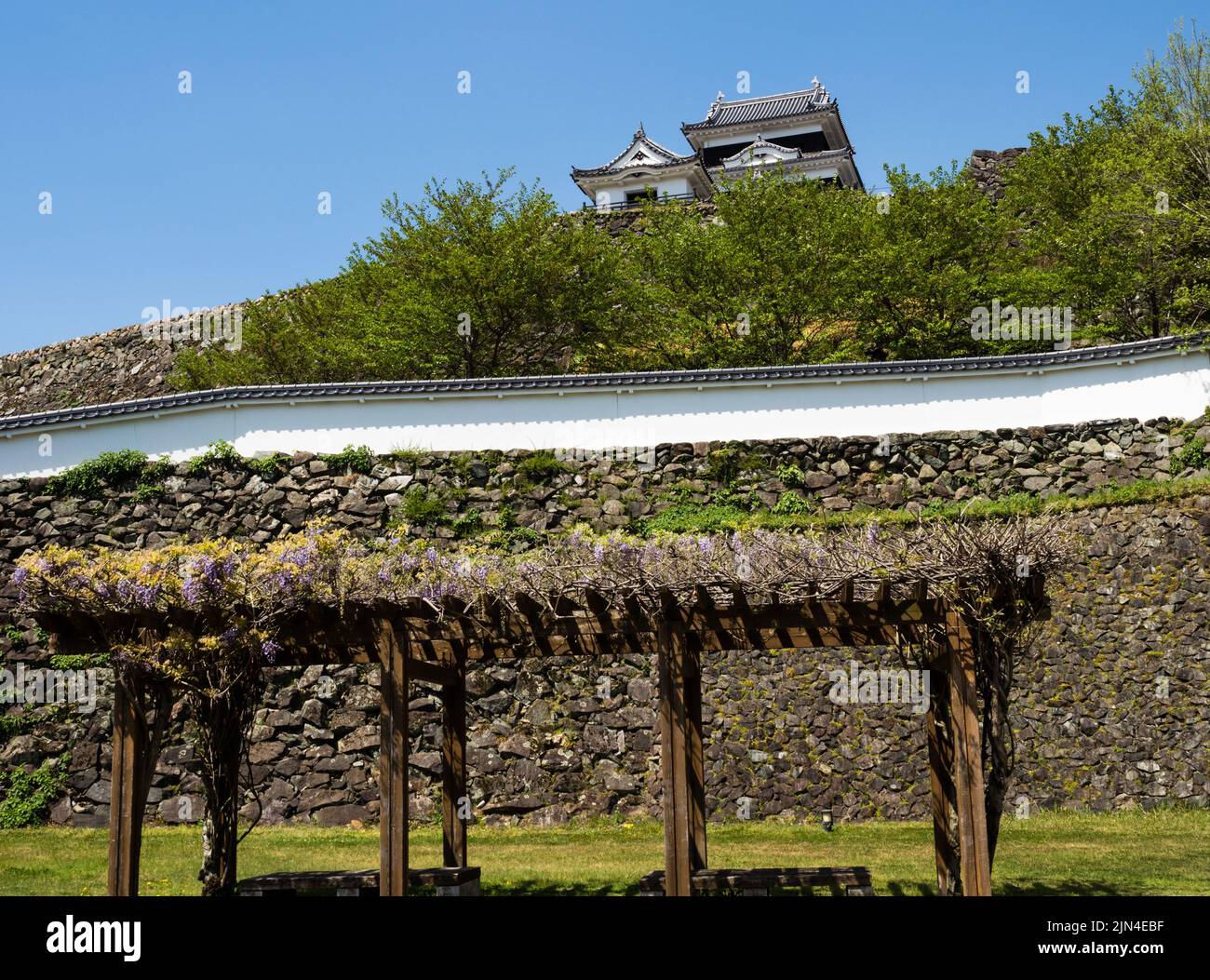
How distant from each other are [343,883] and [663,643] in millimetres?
3911

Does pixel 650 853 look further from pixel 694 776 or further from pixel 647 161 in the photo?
pixel 647 161

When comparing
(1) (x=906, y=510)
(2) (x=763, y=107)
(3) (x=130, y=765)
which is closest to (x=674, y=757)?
(3) (x=130, y=765)

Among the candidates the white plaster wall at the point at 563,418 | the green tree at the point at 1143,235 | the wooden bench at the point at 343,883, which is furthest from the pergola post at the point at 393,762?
the green tree at the point at 1143,235

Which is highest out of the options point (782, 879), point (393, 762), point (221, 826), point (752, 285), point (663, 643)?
point (752, 285)

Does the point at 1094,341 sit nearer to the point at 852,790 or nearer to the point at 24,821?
the point at 852,790

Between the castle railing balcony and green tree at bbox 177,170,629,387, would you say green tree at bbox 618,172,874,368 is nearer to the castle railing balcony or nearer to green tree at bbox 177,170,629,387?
green tree at bbox 177,170,629,387

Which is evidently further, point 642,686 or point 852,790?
point 642,686

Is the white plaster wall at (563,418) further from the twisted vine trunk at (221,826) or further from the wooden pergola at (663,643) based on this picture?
the twisted vine trunk at (221,826)

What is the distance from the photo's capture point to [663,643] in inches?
380

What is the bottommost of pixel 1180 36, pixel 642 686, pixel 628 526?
pixel 642 686

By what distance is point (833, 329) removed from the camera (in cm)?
2767

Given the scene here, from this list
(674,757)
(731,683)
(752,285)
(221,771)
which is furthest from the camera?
(752,285)
